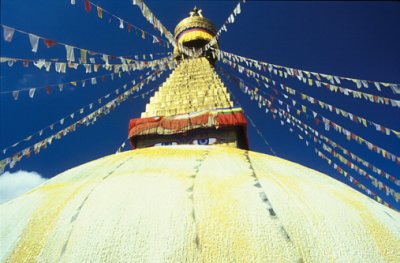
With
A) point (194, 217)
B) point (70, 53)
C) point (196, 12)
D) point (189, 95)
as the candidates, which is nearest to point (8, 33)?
point (70, 53)

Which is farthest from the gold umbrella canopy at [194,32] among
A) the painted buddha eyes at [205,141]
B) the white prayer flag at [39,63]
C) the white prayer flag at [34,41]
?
the white prayer flag at [34,41]

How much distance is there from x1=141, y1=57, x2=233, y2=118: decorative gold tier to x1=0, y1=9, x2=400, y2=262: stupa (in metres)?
2.88

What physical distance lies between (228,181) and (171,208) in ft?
2.96

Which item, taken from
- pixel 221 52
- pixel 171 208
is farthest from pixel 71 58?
pixel 221 52

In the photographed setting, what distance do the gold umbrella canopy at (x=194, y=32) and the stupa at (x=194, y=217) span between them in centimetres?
834

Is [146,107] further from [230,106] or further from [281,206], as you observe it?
[281,206]

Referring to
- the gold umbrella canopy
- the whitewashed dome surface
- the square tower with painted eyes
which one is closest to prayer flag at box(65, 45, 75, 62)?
the whitewashed dome surface

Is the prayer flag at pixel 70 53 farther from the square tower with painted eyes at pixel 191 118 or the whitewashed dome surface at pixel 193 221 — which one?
the square tower with painted eyes at pixel 191 118

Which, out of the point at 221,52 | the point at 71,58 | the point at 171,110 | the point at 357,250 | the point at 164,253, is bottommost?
the point at 357,250

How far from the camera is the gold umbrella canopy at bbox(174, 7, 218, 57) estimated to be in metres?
11.6

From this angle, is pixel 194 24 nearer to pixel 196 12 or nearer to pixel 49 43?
pixel 196 12

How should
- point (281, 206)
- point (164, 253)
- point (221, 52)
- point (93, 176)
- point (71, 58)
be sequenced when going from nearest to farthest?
point (164, 253) < point (281, 206) < point (93, 176) < point (71, 58) < point (221, 52)

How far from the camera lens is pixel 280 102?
7.69 m

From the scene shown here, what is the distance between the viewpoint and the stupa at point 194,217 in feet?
8.43
